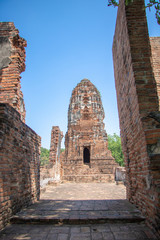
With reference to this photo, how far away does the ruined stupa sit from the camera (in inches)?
586

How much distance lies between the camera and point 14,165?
3.16 meters

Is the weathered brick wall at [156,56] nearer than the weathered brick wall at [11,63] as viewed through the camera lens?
No

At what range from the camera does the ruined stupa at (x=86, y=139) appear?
14.9 meters

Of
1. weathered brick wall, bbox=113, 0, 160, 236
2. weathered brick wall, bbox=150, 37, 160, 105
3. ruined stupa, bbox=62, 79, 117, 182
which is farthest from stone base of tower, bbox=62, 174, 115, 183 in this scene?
weathered brick wall, bbox=150, 37, 160, 105

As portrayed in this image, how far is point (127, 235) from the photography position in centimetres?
221

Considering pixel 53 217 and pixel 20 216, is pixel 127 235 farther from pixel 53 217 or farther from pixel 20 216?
pixel 20 216

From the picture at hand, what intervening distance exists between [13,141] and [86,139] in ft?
50.2

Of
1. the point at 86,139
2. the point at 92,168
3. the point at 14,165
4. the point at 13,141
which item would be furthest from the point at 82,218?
the point at 86,139

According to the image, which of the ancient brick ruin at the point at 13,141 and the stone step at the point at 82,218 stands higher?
the ancient brick ruin at the point at 13,141

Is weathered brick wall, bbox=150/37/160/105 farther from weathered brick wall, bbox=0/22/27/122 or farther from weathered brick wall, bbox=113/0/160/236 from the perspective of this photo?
weathered brick wall, bbox=0/22/27/122

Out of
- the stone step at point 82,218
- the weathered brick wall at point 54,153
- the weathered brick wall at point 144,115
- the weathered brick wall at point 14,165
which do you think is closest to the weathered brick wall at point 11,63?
the weathered brick wall at point 14,165

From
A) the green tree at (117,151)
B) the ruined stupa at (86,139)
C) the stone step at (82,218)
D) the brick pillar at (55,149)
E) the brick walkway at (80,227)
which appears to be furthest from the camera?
the green tree at (117,151)

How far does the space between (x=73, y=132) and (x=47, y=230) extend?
16.0 m

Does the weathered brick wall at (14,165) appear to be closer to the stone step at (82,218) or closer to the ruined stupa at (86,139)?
the stone step at (82,218)
